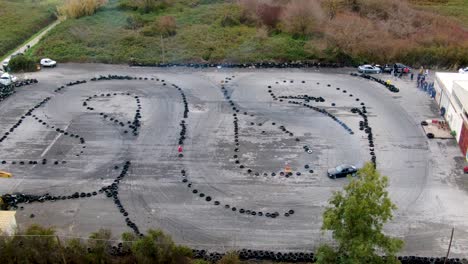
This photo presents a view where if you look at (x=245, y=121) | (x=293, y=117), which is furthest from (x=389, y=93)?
(x=245, y=121)

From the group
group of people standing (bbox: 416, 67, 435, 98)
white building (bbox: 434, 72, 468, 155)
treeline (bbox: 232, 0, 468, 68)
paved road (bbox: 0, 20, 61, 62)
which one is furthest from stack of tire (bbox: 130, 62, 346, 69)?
paved road (bbox: 0, 20, 61, 62)

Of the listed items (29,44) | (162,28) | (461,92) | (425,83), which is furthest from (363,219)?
(29,44)

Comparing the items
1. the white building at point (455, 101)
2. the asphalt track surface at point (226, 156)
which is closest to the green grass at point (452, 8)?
the white building at point (455, 101)

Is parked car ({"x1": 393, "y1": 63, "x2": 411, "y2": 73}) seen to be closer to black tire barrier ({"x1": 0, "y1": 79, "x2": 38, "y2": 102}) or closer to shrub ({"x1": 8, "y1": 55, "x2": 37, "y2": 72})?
black tire barrier ({"x1": 0, "y1": 79, "x2": 38, "y2": 102})

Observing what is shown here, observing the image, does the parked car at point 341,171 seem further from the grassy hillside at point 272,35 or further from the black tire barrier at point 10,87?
the black tire barrier at point 10,87

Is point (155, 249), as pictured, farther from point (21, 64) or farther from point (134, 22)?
point (134, 22)
